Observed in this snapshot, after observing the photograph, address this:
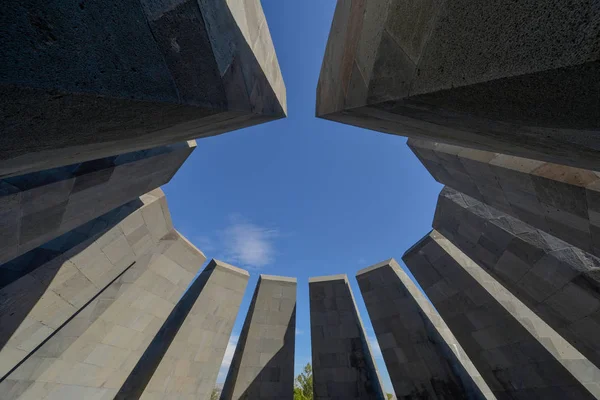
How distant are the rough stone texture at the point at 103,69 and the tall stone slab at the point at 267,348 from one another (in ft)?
29.5

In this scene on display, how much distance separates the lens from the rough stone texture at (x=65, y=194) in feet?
13.0

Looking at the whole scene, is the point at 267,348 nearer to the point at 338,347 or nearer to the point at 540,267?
the point at 338,347

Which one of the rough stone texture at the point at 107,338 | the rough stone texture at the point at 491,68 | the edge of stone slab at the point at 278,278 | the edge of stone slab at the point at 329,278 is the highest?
the edge of stone slab at the point at 278,278

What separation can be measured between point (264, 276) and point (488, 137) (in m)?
10.2

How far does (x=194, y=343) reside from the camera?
26.6 ft

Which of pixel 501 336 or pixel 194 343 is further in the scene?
pixel 194 343

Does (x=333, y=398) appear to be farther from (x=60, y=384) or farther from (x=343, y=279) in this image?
(x=60, y=384)

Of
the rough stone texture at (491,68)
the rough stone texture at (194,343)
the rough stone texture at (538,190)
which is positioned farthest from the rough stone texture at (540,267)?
the rough stone texture at (194,343)

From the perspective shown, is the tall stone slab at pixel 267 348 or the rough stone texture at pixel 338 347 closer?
the rough stone texture at pixel 338 347

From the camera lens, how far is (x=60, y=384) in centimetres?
532

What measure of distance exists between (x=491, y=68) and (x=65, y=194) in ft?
20.6

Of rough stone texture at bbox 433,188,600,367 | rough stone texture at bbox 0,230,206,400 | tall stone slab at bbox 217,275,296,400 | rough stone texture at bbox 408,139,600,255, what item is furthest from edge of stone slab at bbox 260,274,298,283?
rough stone texture at bbox 408,139,600,255

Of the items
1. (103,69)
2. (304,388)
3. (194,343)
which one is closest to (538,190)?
(103,69)

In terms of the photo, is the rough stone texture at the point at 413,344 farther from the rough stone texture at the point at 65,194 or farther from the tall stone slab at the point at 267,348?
the rough stone texture at the point at 65,194
